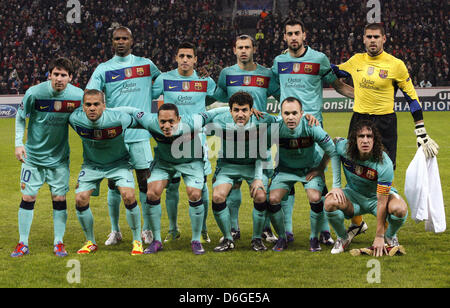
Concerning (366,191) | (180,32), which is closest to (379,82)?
(366,191)

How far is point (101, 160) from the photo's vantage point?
6223 mm

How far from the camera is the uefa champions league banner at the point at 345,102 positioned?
2172 centimetres

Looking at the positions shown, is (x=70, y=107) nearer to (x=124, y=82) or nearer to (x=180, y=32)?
(x=124, y=82)

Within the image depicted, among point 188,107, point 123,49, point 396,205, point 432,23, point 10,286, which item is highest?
point 432,23

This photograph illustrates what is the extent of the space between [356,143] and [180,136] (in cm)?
177

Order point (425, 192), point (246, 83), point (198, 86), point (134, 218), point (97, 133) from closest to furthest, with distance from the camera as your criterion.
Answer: point (97, 133)
point (134, 218)
point (425, 192)
point (246, 83)
point (198, 86)

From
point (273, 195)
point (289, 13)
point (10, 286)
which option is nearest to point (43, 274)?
point (10, 286)

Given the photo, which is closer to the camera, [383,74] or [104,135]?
[104,135]

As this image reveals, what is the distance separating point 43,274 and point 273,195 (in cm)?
239

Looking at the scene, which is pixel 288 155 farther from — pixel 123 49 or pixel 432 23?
pixel 432 23

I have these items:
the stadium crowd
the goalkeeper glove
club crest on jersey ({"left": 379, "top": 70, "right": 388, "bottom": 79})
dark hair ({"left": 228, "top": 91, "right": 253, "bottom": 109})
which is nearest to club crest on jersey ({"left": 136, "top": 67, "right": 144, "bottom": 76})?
dark hair ({"left": 228, "top": 91, "right": 253, "bottom": 109})

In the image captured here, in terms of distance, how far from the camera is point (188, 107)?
6980 millimetres

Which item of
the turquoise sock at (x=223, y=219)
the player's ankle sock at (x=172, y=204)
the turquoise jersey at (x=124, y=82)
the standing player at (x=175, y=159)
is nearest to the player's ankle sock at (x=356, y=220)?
the turquoise sock at (x=223, y=219)

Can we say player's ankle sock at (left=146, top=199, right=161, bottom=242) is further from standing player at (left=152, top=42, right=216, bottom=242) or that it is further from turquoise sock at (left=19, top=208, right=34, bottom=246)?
turquoise sock at (left=19, top=208, right=34, bottom=246)
